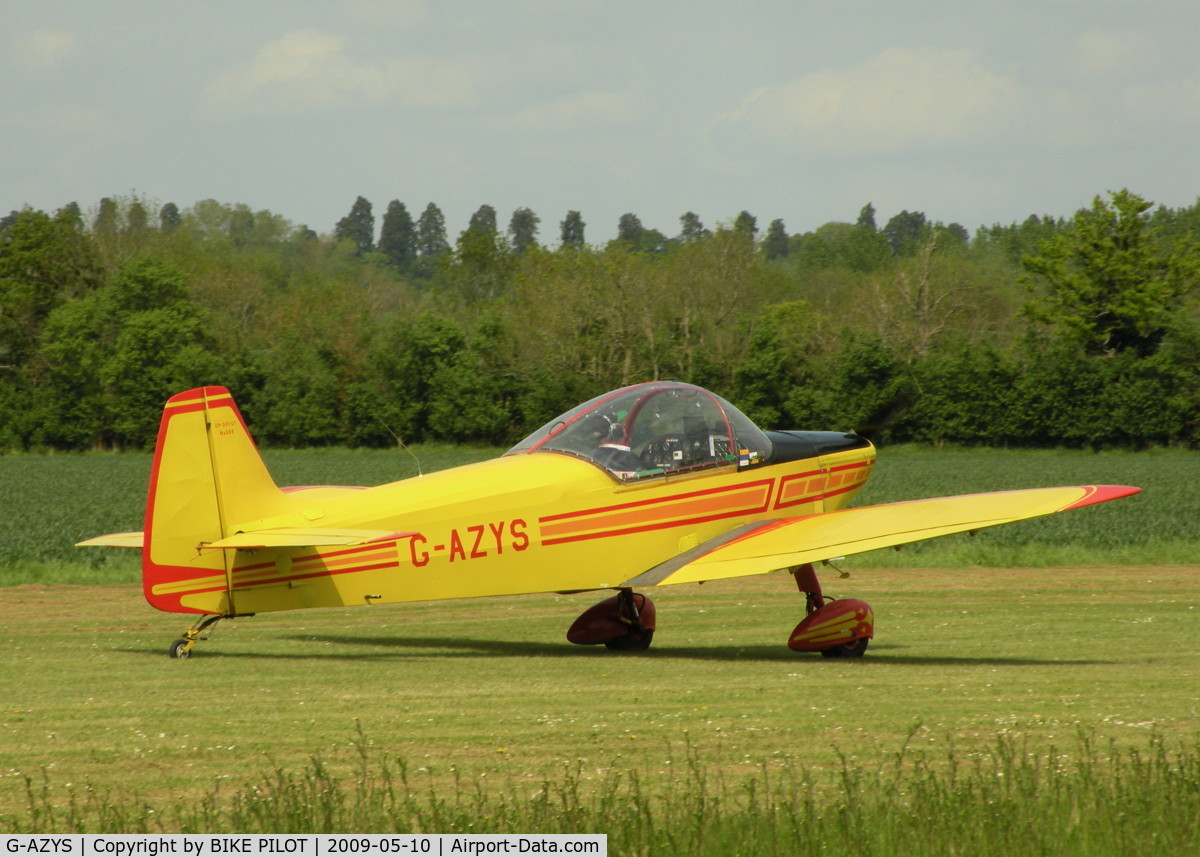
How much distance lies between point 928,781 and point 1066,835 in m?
0.73

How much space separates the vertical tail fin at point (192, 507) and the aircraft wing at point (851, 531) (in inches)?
119

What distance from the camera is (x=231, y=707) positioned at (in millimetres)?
7625

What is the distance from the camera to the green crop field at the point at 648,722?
4.94m

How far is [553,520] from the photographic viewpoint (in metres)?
9.54

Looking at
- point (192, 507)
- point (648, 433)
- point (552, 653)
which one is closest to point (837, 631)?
point (648, 433)

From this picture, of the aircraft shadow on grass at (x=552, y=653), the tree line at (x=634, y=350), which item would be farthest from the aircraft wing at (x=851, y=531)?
the tree line at (x=634, y=350)

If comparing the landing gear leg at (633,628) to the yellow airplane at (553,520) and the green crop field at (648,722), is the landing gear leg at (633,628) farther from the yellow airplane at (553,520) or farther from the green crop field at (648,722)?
the green crop field at (648,722)

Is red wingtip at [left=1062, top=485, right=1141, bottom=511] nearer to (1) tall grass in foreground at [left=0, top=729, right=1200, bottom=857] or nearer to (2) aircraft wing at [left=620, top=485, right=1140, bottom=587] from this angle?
(2) aircraft wing at [left=620, top=485, right=1140, bottom=587]

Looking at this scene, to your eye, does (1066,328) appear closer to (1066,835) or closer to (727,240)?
(727,240)

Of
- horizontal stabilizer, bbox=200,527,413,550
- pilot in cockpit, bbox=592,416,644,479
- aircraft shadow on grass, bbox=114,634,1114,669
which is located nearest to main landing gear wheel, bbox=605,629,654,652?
aircraft shadow on grass, bbox=114,634,1114,669

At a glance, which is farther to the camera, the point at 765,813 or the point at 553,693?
the point at 553,693

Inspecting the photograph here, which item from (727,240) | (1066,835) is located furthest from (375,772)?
(727,240)

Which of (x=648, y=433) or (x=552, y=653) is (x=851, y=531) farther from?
(x=552, y=653)

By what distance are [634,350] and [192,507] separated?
45.5m
